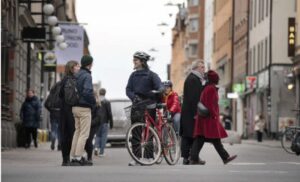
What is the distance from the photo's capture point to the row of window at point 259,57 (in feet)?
234

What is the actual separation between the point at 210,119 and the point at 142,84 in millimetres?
1237

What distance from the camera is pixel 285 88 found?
222ft

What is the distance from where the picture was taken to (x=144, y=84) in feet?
60.0

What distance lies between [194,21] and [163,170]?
122111 millimetres

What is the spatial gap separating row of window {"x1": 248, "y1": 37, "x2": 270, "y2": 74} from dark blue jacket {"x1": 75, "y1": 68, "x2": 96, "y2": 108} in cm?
5202

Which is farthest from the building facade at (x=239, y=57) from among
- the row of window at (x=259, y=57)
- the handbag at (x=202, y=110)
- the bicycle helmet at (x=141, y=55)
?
the bicycle helmet at (x=141, y=55)

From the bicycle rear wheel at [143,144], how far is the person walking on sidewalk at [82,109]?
93 cm

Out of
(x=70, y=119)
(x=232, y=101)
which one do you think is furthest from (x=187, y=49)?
(x=70, y=119)

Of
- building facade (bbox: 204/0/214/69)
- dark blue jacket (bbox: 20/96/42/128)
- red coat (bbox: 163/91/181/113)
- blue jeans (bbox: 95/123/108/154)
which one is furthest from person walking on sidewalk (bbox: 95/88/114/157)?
building facade (bbox: 204/0/214/69)

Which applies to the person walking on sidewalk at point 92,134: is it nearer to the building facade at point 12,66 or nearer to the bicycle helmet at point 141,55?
the bicycle helmet at point 141,55

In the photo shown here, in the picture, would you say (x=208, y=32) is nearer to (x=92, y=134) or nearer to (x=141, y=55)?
(x=92, y=134)

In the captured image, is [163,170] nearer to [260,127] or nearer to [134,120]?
[134,120]

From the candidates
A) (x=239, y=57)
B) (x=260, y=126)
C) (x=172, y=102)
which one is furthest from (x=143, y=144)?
(x=239, y=57)

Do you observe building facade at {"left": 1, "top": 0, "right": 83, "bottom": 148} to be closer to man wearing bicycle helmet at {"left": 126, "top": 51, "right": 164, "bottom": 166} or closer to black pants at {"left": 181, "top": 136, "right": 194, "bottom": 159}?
black pants at {"left": 181, "top": 136, "right": 194, "bottom": 159}
